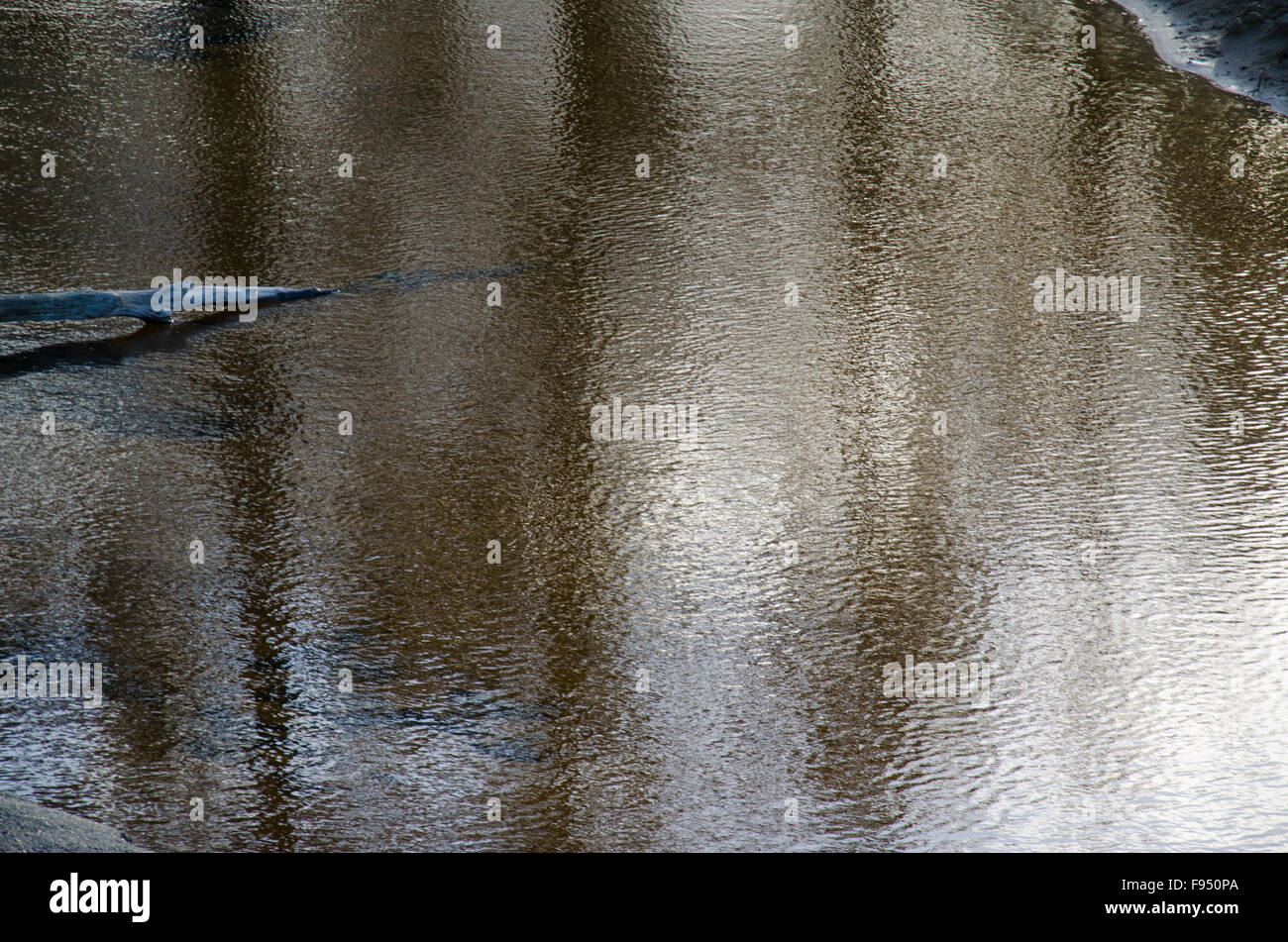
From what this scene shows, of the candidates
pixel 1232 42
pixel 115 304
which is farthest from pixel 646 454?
pixel 1232 42

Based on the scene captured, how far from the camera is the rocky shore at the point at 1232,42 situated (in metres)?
6.97

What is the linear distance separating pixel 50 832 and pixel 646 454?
83.8 inches

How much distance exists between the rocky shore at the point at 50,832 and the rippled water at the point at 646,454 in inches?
2.9

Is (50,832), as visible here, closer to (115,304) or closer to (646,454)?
(646,454)

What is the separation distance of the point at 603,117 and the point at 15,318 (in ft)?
10.3

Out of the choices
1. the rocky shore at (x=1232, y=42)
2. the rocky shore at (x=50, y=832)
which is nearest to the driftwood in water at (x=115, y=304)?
the rocky shore at (x=50, y=832)

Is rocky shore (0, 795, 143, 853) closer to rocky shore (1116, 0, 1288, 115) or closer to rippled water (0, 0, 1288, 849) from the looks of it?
rippled water (0, 0, 1288, 849)

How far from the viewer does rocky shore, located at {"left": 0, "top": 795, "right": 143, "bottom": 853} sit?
8.20 ft

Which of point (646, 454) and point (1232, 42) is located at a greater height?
point (1232, 42)

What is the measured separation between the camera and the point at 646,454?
416cm

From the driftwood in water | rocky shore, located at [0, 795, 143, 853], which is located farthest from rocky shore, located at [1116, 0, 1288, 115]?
rocky shore, located at [0, 795, 143, 853]

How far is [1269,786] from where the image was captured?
9.53 feet

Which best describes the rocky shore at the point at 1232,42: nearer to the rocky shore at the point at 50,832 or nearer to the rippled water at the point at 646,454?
the rippled water at the point at 646,454

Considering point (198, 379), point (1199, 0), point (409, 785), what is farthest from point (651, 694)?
point (1199, 0)
